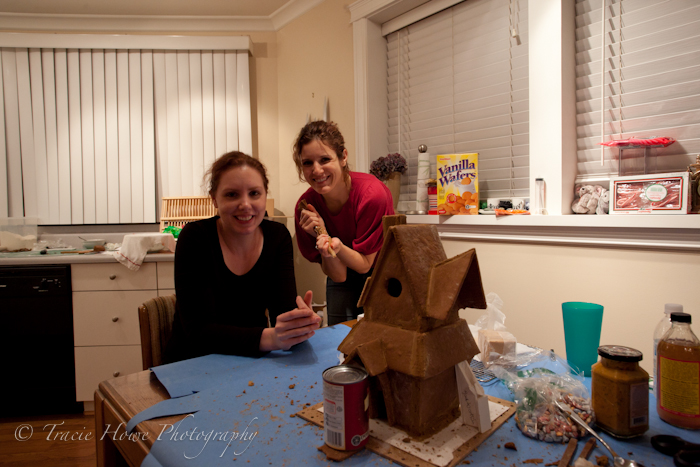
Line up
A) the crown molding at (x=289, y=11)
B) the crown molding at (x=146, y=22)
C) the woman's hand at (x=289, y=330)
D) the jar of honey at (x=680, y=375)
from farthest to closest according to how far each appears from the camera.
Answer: the crown molding at (x=146, y=22) < the crown molding at (x=289, y=11) < the woman's hand at (x=289, y=330) < the jar of honey at (x=680, y=375)

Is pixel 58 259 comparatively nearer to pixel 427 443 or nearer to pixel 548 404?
pixel 427 443

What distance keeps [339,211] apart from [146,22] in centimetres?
259

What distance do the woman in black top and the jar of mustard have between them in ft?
2.07

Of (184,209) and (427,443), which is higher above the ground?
(184,209)

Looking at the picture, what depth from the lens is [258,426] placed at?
0.66 metres

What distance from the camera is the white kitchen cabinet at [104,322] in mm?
2391

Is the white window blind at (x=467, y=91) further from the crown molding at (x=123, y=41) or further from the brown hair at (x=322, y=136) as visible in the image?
the crown molding at (x=123, y=41)

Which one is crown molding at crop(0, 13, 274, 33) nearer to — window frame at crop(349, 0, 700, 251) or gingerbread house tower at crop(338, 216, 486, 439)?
window frame at crop(349, 0, 700, 251)

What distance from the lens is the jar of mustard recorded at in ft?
1.99

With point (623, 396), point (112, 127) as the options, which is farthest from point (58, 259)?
point (623, 396)

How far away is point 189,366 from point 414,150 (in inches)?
77.6

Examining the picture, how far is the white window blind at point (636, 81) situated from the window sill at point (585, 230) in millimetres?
270

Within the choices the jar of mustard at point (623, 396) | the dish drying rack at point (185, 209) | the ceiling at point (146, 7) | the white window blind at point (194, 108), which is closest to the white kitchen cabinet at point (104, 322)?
the dish drying rack at point (185, 209)

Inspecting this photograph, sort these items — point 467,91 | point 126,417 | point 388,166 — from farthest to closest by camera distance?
point 388,166
point 467,91
point 126,417
